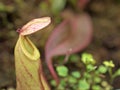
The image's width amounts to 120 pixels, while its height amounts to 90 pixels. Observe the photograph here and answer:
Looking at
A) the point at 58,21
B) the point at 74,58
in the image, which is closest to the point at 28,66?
the point at 74,58

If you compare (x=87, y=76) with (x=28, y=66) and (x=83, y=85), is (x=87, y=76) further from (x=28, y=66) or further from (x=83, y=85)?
(x=28, y=66)

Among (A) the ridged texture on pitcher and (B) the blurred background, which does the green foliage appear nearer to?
(A) the ridged texture on pitcher

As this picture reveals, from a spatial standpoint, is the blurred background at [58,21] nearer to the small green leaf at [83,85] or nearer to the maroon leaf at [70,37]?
the maroon leaf at [70,37]

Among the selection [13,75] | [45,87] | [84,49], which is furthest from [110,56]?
[45,87]

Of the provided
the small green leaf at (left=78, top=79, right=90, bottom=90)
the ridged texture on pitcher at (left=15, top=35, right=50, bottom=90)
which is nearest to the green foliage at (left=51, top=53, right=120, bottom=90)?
the small green leaf at (left=78, top=79, right=90, bottom=90)

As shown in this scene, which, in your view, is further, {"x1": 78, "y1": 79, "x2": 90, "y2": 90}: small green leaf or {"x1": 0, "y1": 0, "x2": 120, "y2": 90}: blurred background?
{"x1": 0, "y1": 0, "x2": 120, "y2": 90}: blurred background

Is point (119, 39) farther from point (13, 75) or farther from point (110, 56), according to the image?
point (13, 75)
